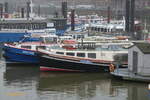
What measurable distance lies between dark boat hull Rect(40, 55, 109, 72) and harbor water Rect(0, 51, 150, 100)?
329 millimetres

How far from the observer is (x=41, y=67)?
25578mm

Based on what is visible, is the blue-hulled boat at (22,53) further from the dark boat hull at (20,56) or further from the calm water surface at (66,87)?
the calm water surface at (66,87)

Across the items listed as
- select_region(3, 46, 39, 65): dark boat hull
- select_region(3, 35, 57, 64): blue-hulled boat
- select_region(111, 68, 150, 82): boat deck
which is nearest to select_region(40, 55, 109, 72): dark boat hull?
select_region(111, 68, 150, 82): boat deck

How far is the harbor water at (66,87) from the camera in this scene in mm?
19781

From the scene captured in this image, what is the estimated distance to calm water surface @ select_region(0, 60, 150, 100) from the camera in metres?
19.8

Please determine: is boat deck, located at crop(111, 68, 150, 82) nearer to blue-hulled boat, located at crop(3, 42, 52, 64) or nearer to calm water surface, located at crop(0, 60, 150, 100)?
calm water surface, located at crop(0, 60, 150, 100)

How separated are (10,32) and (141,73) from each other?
1948cm

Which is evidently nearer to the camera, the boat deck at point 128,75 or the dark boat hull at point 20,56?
the boat deck at point 128,75

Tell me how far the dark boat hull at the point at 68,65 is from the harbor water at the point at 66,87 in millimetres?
329

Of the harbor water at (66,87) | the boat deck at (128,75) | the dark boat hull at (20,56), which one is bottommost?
the harbor water at (66,87)

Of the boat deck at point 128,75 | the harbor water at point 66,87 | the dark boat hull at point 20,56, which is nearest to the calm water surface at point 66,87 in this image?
the harbor water at point 66,87

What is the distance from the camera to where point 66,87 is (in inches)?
859

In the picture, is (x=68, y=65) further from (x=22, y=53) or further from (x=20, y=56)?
(x=20, y=56)

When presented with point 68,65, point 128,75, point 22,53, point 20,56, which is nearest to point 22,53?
point 22,53
